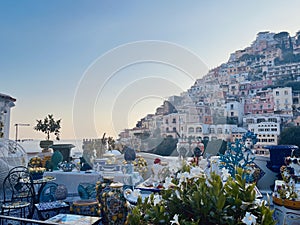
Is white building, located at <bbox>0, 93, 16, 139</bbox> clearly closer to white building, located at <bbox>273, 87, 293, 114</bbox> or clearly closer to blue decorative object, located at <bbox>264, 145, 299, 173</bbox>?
blue decorative object, located at <bbox>264, 145, 299, 173</bbox>

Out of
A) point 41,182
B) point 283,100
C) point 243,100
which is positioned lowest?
point 41,182

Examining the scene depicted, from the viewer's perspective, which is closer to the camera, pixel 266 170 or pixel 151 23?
pixel 266 170

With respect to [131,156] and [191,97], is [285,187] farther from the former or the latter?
[191,97]

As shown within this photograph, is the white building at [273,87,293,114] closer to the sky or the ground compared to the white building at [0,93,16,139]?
closer to the sky

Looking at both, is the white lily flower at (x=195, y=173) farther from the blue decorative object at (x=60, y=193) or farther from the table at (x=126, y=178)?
the blue decorative object at (x=60, y=193)

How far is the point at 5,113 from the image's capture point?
739 cm

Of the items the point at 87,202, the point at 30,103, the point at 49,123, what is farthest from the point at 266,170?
the point at 49,123

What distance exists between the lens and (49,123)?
28.6 feet

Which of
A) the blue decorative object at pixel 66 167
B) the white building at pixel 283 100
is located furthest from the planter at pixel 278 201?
the white building at pixel 283 100

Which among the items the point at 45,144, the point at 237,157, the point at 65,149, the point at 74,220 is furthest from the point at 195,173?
the point at 45,144

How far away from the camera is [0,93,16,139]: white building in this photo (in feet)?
23.1

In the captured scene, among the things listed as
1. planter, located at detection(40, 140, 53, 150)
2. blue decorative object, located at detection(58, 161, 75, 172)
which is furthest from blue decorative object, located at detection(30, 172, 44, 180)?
planter, located at detection(40, 140, 53, 150)

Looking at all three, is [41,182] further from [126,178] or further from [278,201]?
[278,201]

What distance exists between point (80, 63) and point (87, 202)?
3.62 m
